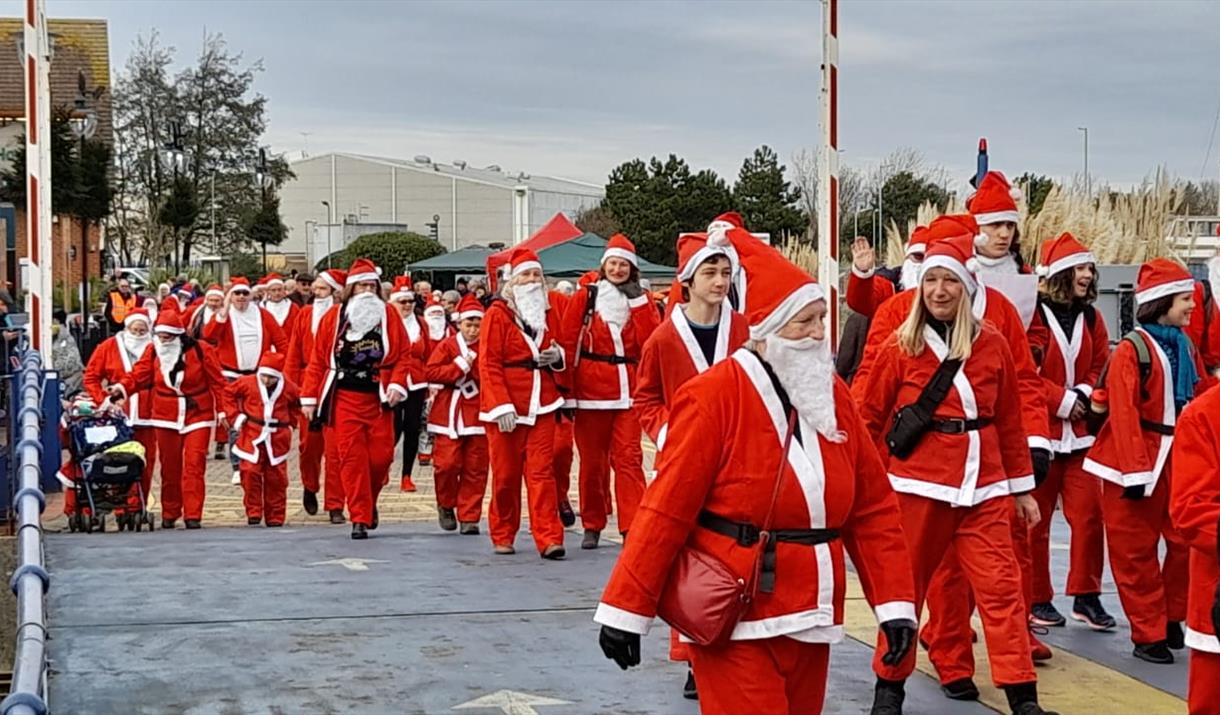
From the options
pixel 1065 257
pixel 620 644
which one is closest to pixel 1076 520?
pixel 1065 257

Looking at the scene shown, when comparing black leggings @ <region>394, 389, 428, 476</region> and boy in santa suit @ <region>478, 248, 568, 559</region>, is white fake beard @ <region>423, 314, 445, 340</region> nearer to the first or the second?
black leggings @ <region>394, 389, 428, 476</region>

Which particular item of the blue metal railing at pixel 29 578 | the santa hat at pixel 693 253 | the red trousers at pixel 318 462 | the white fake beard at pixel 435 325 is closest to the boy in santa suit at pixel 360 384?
the red trousers at pixel 318 462

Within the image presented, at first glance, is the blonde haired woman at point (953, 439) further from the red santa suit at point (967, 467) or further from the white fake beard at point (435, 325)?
the white fake beard at point (435, 325)

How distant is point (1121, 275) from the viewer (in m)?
17.6

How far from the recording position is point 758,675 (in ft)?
15.7

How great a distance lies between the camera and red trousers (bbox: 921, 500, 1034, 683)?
7285 millimetres

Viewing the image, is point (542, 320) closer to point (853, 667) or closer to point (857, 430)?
point (853, 667)

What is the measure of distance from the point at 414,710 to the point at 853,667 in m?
2.13

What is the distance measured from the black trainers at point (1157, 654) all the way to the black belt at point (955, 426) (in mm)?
1907

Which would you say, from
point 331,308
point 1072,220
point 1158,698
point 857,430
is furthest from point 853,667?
point 1072,220

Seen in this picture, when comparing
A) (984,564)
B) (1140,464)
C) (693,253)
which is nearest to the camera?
(984,564)

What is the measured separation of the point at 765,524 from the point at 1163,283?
13.3ft

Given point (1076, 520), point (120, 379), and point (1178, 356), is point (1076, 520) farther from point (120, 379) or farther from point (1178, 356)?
point (120, 379)

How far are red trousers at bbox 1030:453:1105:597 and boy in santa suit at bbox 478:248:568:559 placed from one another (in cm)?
358
